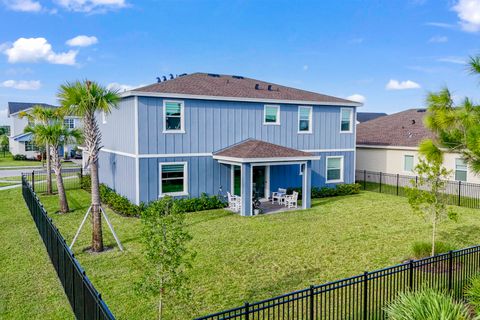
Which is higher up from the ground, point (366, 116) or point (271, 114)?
point (366, 116)

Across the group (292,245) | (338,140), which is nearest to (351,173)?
(338,140)

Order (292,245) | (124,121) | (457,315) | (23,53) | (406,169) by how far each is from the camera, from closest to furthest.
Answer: (457,315)
(292,245)
(124,121)
(406,169)
(23,53)

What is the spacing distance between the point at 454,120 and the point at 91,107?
32.9 feet

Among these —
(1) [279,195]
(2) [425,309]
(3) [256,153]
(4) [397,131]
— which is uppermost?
(4) [397,131]

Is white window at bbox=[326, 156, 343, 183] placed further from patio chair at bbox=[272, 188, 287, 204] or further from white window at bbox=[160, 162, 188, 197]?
white window at bbox=[160, 162, 188, 197]

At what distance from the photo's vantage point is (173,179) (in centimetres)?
1784

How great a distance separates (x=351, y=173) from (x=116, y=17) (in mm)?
21045

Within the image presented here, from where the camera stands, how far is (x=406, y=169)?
2586 centimetres

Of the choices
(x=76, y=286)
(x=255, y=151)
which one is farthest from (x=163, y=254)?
(x=255, y=151)

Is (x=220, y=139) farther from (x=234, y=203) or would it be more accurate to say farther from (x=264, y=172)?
(x=234, y=203)

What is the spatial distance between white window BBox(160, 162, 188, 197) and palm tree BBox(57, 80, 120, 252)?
581 centimetres

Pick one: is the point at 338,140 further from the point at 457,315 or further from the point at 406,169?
the point at 457,315

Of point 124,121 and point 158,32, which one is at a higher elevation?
point 158,32

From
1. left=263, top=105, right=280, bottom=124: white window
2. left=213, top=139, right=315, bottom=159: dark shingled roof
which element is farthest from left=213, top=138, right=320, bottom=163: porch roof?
left=263, top=105, right=280, bottom=124: white window
